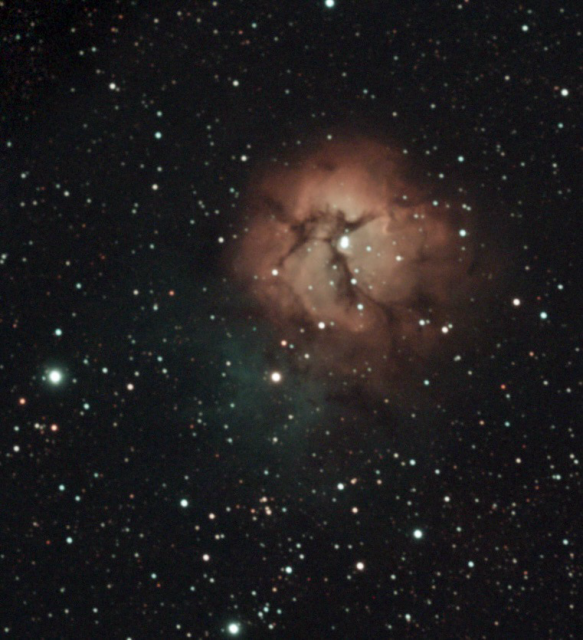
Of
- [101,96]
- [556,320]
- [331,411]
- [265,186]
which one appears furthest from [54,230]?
[556,320]

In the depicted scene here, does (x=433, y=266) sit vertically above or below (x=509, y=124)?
below

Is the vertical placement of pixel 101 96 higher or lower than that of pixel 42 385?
higher

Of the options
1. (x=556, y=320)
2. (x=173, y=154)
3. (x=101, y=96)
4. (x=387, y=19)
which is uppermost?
(x=387, y=19)

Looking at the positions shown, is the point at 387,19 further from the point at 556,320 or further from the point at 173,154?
the point at 556,320

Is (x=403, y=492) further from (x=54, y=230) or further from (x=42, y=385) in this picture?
(x=54, y=230)

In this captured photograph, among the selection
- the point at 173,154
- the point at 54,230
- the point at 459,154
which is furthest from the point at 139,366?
the point at 459,154

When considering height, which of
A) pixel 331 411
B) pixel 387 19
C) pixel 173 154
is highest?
pixel 387 19
